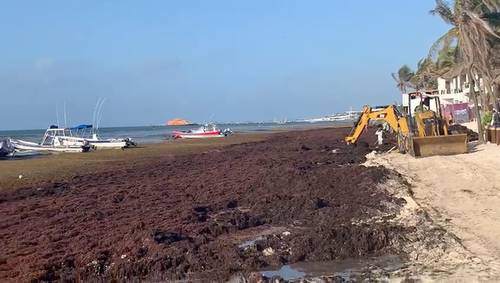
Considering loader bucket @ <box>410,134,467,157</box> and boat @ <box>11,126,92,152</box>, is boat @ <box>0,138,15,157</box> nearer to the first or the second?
boat @ <box>11,126,92,152</box>

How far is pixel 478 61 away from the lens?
30312 millimetres

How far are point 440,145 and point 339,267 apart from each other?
1517 cm

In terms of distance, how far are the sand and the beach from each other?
277 mm

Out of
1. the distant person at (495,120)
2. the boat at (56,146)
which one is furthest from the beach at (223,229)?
the boat at (56,146)

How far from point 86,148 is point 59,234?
34703 mm

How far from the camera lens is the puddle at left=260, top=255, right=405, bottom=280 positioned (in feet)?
26.8

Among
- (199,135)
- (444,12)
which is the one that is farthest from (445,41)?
(199,135)

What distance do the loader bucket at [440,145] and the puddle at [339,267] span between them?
14307 mm

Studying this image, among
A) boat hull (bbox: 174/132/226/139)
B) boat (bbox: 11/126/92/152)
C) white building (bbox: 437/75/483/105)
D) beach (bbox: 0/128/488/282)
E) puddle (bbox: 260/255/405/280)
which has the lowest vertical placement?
puddle (bbox: 260/255/405/280)

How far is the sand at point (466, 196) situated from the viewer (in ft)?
28.1

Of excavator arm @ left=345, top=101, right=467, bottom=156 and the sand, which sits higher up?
excavator arm @ left=345, top=101, right=467, bottom=156

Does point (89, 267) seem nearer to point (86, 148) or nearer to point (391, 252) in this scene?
point (391, 252)

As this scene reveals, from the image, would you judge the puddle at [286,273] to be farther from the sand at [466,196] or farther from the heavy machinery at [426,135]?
the heavy machinery at [426,135]

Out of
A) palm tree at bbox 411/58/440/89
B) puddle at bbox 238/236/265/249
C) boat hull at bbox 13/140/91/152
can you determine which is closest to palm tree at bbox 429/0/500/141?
palm tree at bbox 411/58/440/89
